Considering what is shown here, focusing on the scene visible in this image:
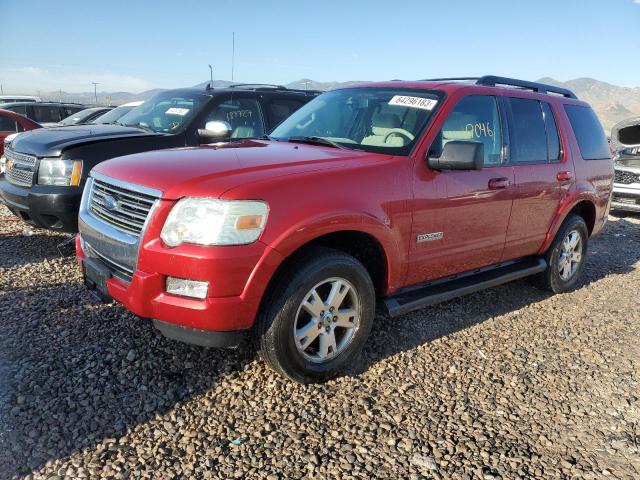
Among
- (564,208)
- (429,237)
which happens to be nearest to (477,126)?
(429,237)

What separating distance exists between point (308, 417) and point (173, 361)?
40.1 inches

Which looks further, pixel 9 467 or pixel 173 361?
pixel 173 361

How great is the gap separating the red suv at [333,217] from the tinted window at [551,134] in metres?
0.01

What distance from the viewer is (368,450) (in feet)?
8.63

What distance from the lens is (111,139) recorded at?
5.28 m

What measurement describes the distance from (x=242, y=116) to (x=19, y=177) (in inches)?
101

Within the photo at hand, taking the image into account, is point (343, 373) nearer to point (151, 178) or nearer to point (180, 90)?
point (151, 178)

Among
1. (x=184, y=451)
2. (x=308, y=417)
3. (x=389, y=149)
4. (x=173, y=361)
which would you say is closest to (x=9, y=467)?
(x=184, y=451)

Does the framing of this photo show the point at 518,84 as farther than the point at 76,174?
No

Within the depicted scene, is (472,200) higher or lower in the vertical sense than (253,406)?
higher

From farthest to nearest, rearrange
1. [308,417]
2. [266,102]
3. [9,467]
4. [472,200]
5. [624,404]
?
[266,102] < [472,200] < [624,404] < [308,417] < [9,467]

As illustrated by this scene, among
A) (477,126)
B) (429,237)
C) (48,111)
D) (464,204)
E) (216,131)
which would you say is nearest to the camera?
(429,237)

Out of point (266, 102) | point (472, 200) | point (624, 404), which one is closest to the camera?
point (624, 404)

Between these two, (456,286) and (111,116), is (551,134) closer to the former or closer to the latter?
(456,286)
